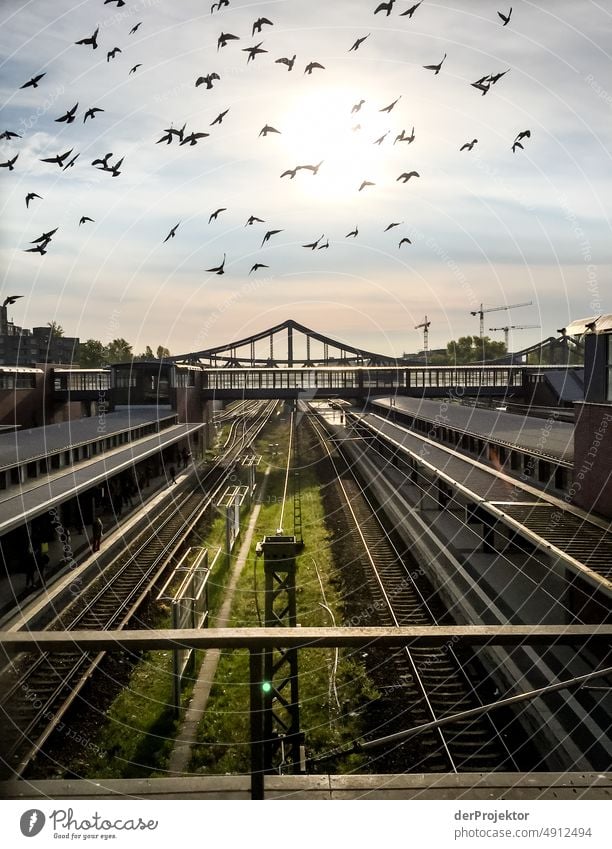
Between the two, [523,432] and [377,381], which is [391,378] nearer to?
[377,381]

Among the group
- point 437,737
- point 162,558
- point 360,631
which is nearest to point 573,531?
point 437,737

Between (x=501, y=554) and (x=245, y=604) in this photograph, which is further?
(x=501, y=554)

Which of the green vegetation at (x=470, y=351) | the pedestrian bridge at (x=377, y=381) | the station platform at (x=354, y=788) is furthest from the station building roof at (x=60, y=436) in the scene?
the green vegetation at (x=470, y=351)

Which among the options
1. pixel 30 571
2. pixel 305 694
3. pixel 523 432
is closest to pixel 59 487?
pixel 30 571

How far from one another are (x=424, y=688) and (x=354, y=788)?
6.04 metres

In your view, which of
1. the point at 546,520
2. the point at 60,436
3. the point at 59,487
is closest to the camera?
the point at 546,520

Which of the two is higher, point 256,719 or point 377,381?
point 377,381

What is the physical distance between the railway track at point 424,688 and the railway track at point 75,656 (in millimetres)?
4725

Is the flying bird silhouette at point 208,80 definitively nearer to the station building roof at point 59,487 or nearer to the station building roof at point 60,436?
the station building roof at point 59,487

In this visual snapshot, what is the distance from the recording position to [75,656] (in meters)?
10.9

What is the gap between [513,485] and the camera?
54.9ft

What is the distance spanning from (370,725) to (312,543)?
1068cm

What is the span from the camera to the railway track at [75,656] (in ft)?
26.5

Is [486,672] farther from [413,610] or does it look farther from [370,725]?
[413,610]
